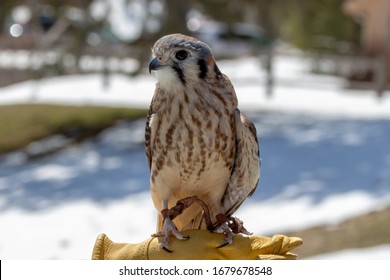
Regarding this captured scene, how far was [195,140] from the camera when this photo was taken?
2547 mm

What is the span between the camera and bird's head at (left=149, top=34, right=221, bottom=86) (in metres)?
2.49

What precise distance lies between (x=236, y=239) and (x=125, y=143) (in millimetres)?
10842

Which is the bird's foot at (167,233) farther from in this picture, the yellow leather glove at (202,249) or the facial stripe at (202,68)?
the facial stripe at (202,68)

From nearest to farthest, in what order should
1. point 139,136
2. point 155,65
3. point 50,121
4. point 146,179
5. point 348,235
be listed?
1. point 155,65
2. point 348,235
3. point 146,179
4. point 139,136
5. point 50,121

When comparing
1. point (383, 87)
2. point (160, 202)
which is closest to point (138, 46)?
point (383, 87)

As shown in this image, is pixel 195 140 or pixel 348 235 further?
pixel 348 235

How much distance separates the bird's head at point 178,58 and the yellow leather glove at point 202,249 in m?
0.53

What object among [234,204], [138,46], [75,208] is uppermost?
[138,46]

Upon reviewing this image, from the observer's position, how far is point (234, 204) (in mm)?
2748

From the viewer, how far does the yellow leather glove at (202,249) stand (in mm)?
2518

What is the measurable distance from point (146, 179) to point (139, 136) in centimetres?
313

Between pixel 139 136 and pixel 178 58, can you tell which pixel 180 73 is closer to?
pixel 178 58

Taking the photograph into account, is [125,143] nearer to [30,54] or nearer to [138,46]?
[138,46]

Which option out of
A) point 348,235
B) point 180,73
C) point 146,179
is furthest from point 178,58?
A: point 146,179
